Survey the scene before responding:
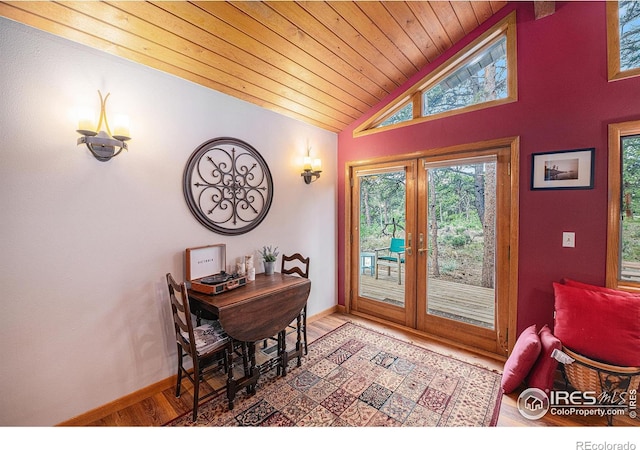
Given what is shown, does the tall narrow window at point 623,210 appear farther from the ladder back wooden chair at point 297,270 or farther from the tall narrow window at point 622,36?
the ladder back wooden chair at point 297,270

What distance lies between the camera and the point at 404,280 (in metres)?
2.98

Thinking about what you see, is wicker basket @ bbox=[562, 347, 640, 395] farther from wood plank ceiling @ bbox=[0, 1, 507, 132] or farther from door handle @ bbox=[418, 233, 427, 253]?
wood plank ceiling @ bbox=[0, 1, 507, 132]

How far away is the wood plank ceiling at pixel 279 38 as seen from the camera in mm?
1547

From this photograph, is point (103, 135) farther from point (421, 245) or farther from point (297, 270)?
point (421, 245)

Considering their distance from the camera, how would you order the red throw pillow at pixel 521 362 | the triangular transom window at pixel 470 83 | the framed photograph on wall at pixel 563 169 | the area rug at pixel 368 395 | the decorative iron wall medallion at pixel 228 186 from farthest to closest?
the triangular transom window at pixel 470 83 → the decorative iron wall medallion at pixel 228 186 → the framed photograph on wall at pixel 563 169 → the red throw pillow at pixel 521 362 → the area rug at pixel 368 395

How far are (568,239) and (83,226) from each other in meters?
3.46

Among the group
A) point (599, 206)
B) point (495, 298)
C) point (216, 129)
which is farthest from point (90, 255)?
point (599, 206)

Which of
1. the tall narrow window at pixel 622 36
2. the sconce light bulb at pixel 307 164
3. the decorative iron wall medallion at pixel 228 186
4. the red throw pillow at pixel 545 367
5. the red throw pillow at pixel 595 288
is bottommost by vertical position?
the red throw pillow at pixel 545 367

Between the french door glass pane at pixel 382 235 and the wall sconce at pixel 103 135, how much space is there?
7.95 ft

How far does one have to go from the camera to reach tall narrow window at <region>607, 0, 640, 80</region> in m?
1.84

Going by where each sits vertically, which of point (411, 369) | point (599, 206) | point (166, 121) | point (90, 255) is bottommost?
point (411, 369)

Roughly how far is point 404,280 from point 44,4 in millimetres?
3419

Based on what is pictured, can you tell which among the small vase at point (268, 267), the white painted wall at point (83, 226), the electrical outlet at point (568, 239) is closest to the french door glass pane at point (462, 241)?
the electrical outlet at point (568, 239)

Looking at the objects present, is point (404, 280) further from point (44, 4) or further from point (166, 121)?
point (44, 4)
